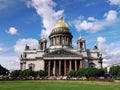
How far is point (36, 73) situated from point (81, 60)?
20.8m

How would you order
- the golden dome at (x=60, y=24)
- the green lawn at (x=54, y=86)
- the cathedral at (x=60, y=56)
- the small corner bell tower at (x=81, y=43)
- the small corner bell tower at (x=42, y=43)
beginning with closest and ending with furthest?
the green lawn at (x=54, y=86), the cathedral at (x=60, y=56), the small corner bell tower at (x=81, y=43), the small corner bell tower at (x=42, y=43), the golden dome at (x=60, y=24)

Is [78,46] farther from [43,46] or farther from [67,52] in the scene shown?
[43,46]

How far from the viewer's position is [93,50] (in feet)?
327

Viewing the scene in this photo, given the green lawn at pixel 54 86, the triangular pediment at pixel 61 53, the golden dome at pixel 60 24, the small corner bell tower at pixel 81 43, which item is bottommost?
the green lawn at pixel 54 86

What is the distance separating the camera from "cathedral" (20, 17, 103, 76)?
92.1 metres

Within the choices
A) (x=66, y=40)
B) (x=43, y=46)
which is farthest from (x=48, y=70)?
(x=66, y=40)

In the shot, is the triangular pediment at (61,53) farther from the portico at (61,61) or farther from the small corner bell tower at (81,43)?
the small corner bell tower at (81,43)

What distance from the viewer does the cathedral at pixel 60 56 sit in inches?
3625

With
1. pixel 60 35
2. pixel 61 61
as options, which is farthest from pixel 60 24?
pixel 61 61

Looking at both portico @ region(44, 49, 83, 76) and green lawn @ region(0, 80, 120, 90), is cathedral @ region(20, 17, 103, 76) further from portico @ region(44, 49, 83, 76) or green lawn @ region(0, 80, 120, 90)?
green lawn @ region(0, 80, 120, 90)

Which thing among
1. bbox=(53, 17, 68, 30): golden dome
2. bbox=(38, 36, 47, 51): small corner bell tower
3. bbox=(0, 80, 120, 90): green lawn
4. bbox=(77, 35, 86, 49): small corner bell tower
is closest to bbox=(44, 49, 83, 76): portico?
bbox=(77, 35, 86, 49): small corner bell tower

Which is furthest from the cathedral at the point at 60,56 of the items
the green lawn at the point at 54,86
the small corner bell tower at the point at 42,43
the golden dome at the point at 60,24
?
the green lawn at the point at 54,86

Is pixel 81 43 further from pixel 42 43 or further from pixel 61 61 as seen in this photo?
pixel 42 43

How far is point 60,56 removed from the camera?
9219 cm
